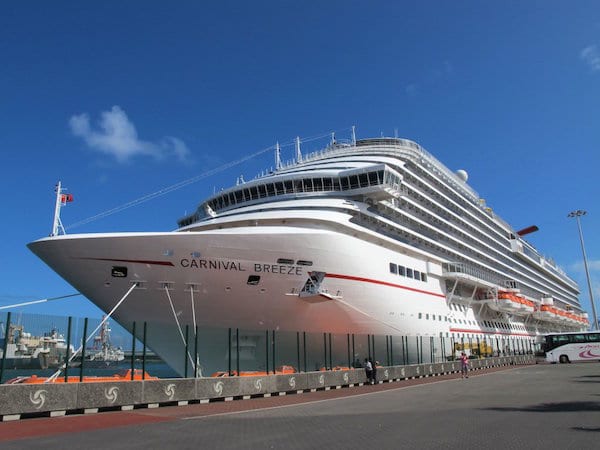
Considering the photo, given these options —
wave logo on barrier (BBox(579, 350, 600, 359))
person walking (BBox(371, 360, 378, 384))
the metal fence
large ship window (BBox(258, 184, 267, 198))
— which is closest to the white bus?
wave logo on barrier (BBox(579, 350, 600, 359))

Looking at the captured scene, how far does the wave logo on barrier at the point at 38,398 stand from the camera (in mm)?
10812

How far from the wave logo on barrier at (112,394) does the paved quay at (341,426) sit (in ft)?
1.75

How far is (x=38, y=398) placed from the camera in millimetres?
10898

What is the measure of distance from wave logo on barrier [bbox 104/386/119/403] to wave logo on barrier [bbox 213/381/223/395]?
313 cm

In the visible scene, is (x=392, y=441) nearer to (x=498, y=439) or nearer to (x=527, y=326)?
(x=498, y=439)

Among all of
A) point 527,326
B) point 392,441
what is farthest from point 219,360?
point 527,326

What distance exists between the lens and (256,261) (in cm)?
2017

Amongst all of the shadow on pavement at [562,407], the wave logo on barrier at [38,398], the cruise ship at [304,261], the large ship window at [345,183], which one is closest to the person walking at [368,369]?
the cruise ship at [304,261]

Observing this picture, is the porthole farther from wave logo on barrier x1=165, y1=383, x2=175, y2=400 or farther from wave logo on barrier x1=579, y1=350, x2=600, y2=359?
wave logo on barrier x1=579, y1=350, x2=600, y2=359

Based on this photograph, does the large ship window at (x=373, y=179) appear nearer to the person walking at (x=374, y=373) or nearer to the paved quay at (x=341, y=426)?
the person walking at (x=374, y=373)

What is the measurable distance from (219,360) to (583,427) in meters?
16.0

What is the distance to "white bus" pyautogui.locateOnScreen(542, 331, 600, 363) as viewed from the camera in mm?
38250

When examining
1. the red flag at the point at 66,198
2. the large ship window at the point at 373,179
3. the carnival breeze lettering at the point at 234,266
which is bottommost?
the carnival breeze lettering at the point at 234,266

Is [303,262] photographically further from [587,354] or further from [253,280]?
[587,354]
